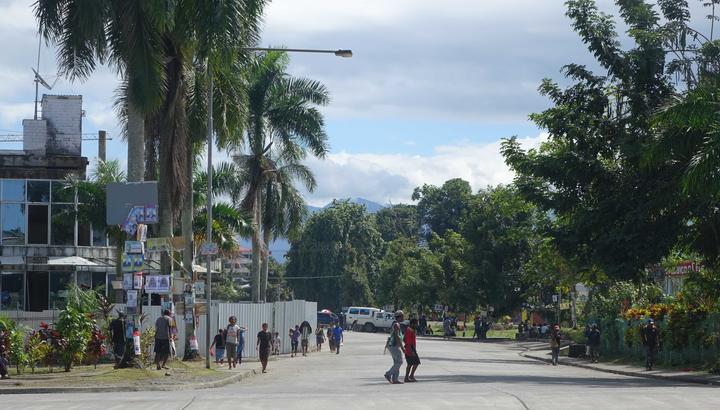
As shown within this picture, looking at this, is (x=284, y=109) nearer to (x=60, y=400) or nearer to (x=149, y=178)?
(x=149, y=178)

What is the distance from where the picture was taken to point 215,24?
26828 mm

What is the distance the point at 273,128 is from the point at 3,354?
25221 mm

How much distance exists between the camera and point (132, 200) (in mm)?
27344

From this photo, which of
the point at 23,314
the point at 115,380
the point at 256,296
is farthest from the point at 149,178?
the point at 256,296

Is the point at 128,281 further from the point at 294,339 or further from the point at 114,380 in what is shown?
the point at 294,339

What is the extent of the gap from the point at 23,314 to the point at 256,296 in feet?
55.9

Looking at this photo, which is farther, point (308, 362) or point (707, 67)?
point (308, 362)

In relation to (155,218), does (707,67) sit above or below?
above

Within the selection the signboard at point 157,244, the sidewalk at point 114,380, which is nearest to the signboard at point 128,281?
the signboard at point 157,244

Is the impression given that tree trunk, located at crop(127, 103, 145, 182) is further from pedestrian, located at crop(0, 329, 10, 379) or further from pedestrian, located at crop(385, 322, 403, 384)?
pedestrian, located at crop(385, 322, 403, 384)

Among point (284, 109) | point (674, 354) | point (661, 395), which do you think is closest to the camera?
point (661, 395)

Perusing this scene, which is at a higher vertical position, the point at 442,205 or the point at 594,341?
the point at 442,205

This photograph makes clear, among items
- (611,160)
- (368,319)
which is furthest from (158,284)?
(368,319)

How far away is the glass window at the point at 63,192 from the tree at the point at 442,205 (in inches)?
3716
